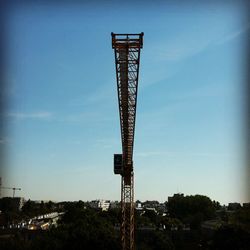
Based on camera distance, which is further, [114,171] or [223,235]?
[223,235]

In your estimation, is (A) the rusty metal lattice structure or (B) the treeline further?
(B) the treeline

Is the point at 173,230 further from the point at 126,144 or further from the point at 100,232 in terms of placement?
the point at 126,144

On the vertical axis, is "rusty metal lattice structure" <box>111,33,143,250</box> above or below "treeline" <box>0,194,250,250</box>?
above

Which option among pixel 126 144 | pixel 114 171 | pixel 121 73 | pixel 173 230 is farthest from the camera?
pixel 173 230

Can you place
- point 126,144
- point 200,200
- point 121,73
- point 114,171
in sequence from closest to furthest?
point 121,73, point 126,144, point 114,171, point 200,200

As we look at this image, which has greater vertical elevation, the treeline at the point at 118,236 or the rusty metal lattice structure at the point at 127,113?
the rusty metal lattice structure at the point at 127,113

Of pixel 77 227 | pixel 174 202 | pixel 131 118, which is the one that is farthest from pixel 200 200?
pixel 131 118

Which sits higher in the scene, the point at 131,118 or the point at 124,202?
the point at 131,118

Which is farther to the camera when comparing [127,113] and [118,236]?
[118,236]

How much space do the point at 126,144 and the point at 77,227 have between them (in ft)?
45.9

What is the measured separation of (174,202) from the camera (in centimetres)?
8419

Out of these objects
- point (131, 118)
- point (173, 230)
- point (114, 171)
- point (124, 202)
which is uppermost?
point (131, 118)

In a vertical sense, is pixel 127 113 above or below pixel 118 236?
above

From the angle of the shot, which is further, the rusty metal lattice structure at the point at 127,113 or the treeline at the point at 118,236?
the treeline at the point at 118,236
